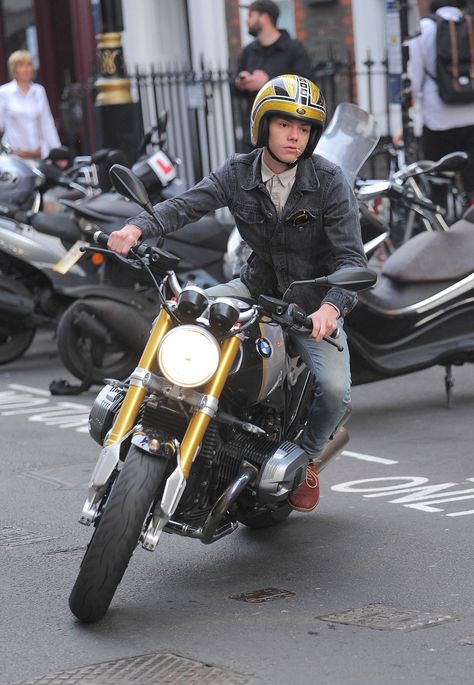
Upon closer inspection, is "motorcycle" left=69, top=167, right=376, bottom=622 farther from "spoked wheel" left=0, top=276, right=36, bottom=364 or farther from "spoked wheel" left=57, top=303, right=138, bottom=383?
"spoked wheel" left=0, top=276, right=36, bottom=364

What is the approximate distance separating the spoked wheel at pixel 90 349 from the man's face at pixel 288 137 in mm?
3973

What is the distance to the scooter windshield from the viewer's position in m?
8.16

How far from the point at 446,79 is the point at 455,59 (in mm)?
174

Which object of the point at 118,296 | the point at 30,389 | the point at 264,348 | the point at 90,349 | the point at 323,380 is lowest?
the point at 30,389

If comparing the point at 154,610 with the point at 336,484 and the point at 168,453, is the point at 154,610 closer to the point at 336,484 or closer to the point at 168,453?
the point at 168,453

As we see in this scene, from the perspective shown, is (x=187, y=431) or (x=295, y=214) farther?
(x=295, y=214)

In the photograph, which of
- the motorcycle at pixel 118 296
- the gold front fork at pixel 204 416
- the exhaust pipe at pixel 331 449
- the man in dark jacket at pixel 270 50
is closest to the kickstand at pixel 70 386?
the motorcycle at pixel 118 296

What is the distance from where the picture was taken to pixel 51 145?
14320 mm

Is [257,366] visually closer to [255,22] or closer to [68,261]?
[68,261]

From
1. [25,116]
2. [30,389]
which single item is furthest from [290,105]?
[25,116]

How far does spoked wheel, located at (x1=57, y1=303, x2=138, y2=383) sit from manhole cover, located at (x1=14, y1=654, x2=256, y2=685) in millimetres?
4881

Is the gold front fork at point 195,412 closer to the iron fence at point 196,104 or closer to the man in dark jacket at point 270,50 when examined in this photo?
the man in dark jacket at point 270,50

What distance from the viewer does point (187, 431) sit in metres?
4.75

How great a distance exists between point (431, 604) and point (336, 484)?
1961mm
